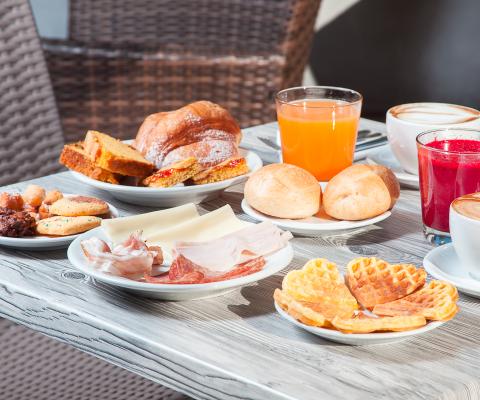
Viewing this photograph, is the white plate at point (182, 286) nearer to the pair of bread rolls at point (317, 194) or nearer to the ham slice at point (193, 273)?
the ham slice at point (193, 273)

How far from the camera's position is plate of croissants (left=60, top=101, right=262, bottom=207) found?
1.32 metres

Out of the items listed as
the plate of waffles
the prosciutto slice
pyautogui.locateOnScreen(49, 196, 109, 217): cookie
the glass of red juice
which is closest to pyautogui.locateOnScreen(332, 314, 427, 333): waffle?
the plate of waffles

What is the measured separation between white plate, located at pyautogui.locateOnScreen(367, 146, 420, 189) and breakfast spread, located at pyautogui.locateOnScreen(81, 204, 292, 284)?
396 millimetres

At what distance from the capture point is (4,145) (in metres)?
1.91

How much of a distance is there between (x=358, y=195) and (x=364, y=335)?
0.35 m

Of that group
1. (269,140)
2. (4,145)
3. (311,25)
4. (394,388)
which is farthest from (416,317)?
(311,25)

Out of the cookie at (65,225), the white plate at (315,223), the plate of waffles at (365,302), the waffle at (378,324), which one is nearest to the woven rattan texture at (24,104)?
the cookie at (65,225)

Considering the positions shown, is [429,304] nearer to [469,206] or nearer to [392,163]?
[469,206]

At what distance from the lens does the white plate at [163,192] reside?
4.27 feet

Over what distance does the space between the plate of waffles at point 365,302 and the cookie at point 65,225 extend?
35 cm

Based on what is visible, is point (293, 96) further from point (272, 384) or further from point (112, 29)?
point (112, 29)

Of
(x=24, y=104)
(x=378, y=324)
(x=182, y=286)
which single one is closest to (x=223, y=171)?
(x=182, y=286)

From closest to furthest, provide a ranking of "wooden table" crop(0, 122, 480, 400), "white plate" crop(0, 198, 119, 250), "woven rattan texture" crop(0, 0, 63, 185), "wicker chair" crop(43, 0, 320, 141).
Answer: "wooden table" crop(0, 122, 480, 400) < "white plate" crop(0, 198, 119, 250) < "woven rattan texture" crop(0, 0, 63, 185) < "wicker chair" crop(43, 0, 320, 141)

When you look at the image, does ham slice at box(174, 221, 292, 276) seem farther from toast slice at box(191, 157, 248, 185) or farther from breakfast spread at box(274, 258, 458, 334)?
toast slice at box(191, 157, 248, 185)
